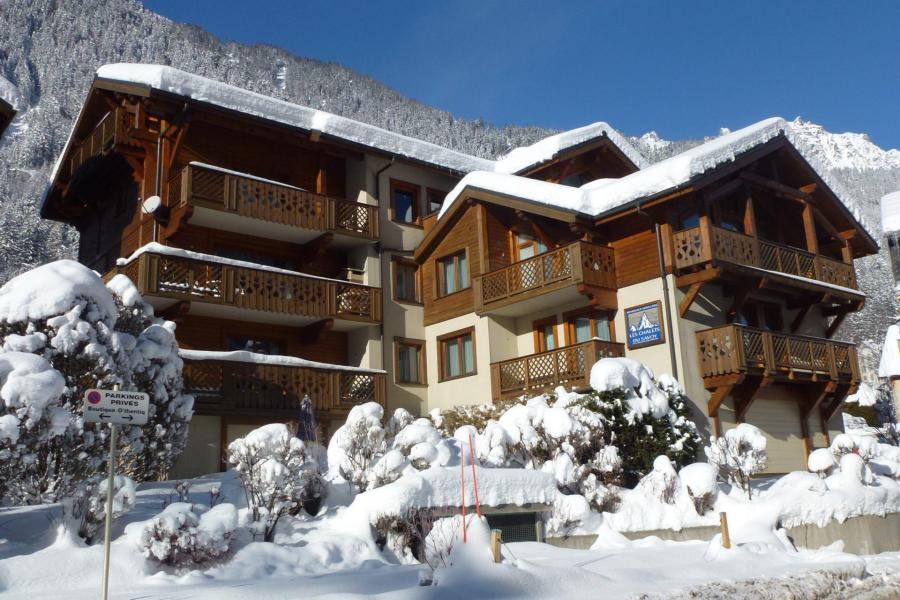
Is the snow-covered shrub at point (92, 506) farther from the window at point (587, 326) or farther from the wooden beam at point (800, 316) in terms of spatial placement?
the wooden beam at point (800, 316)

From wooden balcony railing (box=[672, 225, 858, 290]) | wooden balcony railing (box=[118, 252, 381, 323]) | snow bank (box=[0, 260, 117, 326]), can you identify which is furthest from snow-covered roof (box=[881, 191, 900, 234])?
snow bank (box=[0, 260, 117, 326])

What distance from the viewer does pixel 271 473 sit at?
11273mm

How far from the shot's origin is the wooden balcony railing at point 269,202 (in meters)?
20.8

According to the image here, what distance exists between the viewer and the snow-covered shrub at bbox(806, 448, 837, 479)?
1673cm

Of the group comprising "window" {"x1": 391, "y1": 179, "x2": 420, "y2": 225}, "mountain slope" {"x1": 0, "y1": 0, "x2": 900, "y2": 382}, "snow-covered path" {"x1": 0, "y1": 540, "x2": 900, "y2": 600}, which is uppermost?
"mountain slope" {"x1": 0, "y1": 0, "x2": 900, "y2": 382}

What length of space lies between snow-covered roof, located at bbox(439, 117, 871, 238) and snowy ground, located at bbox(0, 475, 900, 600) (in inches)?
379

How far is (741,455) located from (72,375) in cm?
1223

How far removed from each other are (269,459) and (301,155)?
14460mm

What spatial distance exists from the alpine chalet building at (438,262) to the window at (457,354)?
56 mm

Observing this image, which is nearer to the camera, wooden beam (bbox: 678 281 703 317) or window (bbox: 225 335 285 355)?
wooden beam (bbox: 678 281 703 317)

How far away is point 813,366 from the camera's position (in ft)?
70.2

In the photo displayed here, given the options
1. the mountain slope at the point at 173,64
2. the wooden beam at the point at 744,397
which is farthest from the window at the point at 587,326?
the mountain slope at the point at 173,64

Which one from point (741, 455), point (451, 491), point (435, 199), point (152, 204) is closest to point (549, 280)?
point (741, 455)

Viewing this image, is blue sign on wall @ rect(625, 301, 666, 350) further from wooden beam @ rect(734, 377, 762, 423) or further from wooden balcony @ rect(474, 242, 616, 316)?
wooden beam @ rect(734, 377, 762, 423)
